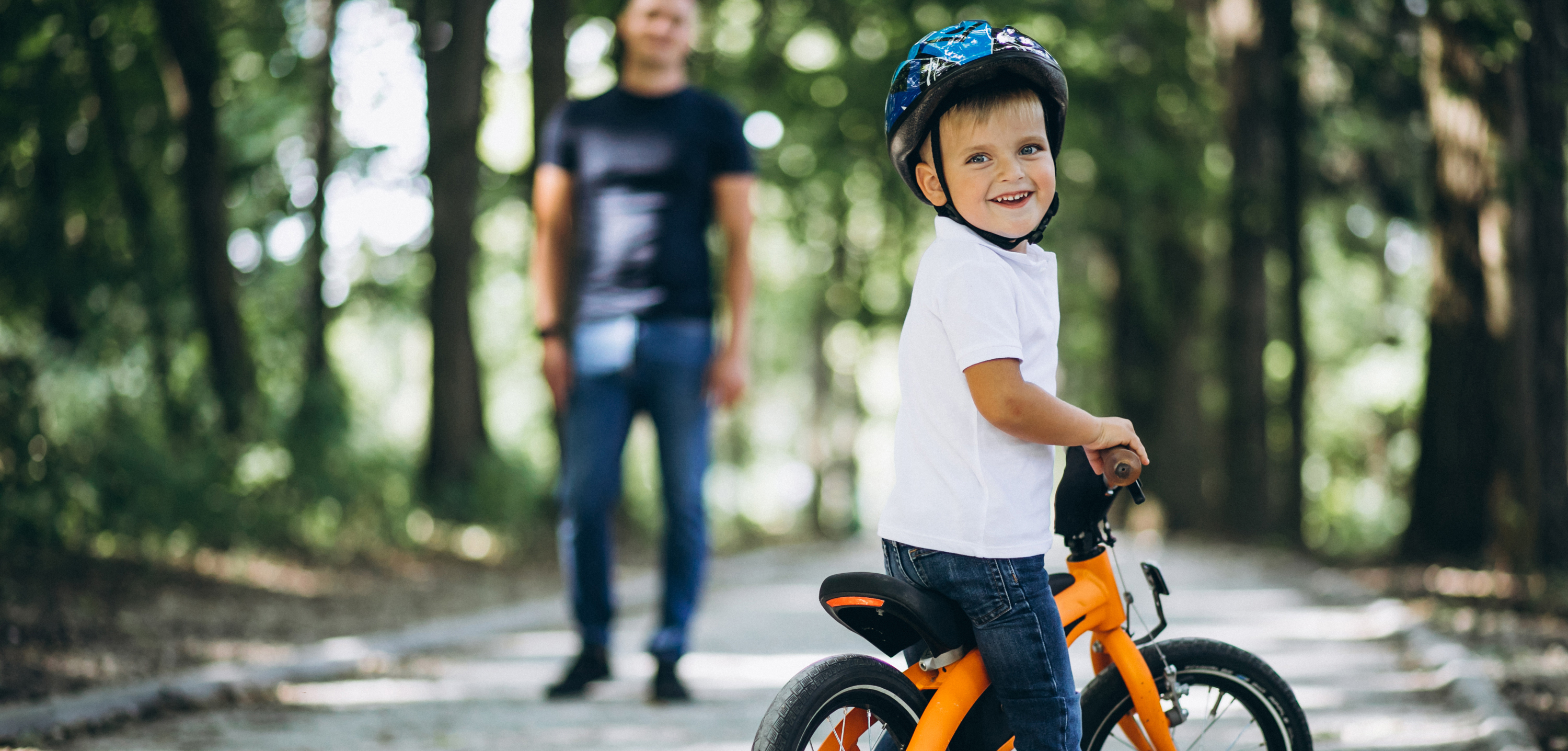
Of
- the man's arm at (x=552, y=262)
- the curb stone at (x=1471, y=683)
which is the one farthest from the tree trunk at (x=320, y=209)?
the curb stone at (x=1471, y=683)

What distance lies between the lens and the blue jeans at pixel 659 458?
4695 mm

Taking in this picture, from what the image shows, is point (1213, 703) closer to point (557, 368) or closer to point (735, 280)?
point (735, 280)

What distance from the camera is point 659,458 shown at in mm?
4836

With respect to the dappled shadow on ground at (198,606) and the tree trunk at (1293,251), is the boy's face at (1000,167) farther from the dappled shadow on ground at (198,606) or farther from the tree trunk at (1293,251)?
the tree trunk at (1293,251)

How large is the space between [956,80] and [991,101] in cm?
9

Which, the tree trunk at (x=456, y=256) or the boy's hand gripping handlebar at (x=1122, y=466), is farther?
the tree trunk at (x=456, y=256)

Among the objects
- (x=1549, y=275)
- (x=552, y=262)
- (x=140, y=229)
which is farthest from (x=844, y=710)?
(x=140, y=229)

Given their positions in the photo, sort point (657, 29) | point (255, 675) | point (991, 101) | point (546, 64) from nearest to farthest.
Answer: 1. point (991, 101)
2. point (657, 29)
3. point (255, 675)
4. point (546, 64)

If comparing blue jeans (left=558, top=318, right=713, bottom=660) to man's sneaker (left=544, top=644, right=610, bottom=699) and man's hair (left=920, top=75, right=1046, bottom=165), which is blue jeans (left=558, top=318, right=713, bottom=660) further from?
man's hair (left=920, top=75, right=1046, bottom=165)

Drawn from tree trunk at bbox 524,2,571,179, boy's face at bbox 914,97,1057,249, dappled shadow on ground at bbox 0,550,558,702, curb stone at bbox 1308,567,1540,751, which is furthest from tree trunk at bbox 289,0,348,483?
boy's face at bbox 914,97,1057,249

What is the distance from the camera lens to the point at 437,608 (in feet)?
25.8

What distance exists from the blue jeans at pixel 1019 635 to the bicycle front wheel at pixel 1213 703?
1.02 feet

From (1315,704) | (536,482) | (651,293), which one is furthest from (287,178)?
(1315,704)

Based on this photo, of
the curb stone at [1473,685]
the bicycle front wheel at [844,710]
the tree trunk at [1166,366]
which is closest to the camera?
the bicycle front wheel at [844,710]
